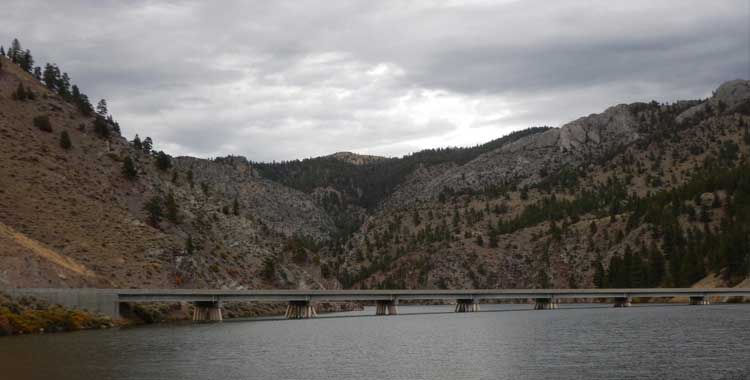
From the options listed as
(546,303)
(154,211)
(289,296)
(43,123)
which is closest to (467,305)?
(546,303)

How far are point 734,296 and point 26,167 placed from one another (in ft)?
494

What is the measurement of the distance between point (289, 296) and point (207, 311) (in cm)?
1559

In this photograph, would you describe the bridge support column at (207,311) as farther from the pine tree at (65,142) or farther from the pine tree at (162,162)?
the pine tree at (162,162)

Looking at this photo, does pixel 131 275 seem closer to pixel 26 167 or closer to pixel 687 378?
pixel 26 167

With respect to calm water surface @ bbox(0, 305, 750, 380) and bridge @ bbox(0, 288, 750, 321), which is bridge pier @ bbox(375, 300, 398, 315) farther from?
calm water surface @ bbox(0, 305, 750, 380)

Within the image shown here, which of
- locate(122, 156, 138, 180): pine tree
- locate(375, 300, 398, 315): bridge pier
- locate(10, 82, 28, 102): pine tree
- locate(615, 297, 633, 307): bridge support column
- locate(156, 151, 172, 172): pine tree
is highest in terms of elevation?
locate(10, 82, 28, 102): pine tree

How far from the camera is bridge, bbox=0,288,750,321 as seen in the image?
10496cm

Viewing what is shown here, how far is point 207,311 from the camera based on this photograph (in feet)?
422

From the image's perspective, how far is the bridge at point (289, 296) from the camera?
4132 inches

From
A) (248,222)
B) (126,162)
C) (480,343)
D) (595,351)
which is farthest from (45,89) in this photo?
(595,351)

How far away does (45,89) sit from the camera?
186125 millimetres

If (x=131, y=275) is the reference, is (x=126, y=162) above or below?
above

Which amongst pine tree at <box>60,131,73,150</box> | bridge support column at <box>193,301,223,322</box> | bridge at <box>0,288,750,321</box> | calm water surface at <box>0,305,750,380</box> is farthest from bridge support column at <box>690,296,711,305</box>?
pine tree at <box>60,131,73,150</box>

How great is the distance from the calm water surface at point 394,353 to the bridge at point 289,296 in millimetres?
9973
